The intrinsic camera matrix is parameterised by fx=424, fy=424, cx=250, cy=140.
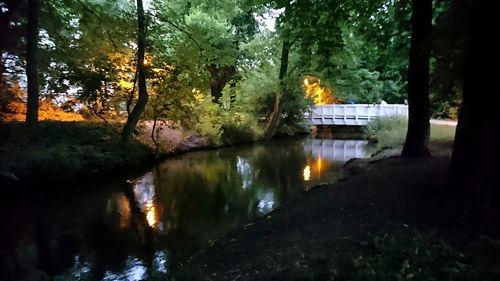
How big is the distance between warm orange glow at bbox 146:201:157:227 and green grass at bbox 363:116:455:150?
1094cm

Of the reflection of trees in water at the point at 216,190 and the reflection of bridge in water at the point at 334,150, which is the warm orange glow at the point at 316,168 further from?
the reflection of bridge in water at the point at 334,150

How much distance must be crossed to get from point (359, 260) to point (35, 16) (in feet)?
40.9

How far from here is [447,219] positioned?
5.81 meters

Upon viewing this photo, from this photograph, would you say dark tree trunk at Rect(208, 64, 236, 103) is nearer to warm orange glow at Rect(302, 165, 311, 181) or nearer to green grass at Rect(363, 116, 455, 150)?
green grass at Rect(363, 116, 455, 150)

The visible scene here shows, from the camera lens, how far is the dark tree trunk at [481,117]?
604 cm

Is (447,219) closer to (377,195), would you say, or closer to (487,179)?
(487,179)

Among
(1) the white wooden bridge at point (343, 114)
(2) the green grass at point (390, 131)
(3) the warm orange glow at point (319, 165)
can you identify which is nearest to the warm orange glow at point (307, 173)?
(3) the warm orange glow at point (319, 165)

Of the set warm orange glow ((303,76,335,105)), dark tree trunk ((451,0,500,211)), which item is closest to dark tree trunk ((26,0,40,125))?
dark tree trunk ((451,0,500,211))

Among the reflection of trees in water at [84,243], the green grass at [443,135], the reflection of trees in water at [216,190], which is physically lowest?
the reflection of trees in water at [216,190]

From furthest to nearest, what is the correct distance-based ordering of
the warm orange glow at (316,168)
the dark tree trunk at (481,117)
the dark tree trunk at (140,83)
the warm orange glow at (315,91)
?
the warm orange glow at (315,91) < the dark tree trunk at (140,83) < the warm orange glow at (316,168) < the dark tree trunk at (481,117)

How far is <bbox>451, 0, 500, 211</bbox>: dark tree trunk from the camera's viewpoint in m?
6.04

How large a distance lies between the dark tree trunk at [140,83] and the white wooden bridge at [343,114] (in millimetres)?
18107

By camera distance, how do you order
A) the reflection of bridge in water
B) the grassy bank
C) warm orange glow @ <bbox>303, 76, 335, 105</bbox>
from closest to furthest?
the grassy bank < the reflection of bridge in water < warm orange glow @ <bbox>303, 76, 335, 105</bbox>

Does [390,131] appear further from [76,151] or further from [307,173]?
[76,151]
